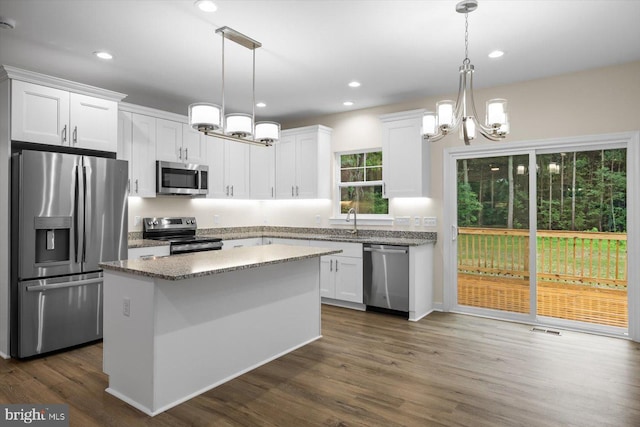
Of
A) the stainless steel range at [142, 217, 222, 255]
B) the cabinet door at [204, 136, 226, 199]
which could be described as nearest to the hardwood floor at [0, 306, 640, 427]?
the stainless steel range at [142, 217, 222, 255]

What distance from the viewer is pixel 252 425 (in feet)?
7.75

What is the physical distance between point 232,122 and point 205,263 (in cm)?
107

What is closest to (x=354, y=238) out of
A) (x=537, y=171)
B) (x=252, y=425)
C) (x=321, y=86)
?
(x=321, y=86)

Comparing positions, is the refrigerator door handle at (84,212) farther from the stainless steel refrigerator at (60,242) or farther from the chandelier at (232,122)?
the chandelier at (232,122)

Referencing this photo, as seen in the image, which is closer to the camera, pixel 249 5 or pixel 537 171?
pixel 249 5

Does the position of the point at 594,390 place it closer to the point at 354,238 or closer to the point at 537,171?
the point at 537,171

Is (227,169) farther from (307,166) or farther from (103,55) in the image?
(103,55)

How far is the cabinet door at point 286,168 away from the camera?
5.97 m

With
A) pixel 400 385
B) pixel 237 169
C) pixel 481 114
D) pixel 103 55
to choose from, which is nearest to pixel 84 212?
pixel 103 55

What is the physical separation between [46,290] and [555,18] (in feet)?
15.4

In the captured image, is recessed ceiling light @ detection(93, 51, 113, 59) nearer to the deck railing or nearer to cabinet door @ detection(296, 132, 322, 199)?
cabinet door @ detection(296, 132, 322, 199)

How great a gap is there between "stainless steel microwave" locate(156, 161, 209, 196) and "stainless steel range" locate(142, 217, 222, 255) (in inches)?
18.0

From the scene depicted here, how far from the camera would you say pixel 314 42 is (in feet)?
11.1

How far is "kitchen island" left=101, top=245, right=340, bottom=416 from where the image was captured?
8.20ft
